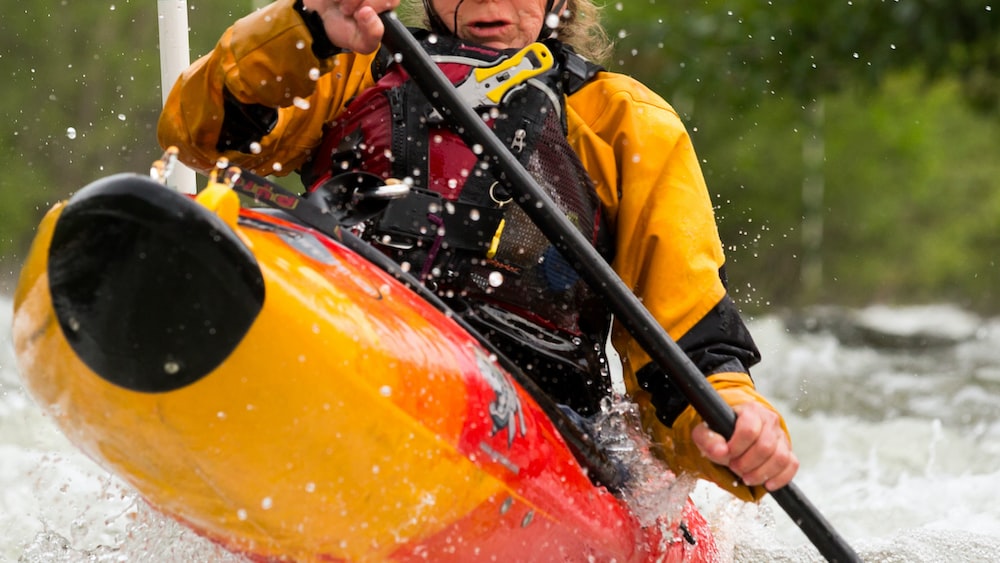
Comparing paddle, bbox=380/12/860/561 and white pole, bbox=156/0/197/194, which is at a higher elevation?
paddle, bbox=380/12/860/561

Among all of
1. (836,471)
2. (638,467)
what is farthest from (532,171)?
(836,471)

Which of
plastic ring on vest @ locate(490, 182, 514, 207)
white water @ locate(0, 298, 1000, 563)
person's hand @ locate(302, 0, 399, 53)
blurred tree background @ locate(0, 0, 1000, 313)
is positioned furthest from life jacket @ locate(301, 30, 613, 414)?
blurred tree background @ locate(0, 0, 1000, 313)

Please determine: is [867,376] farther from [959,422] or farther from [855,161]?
[855,161]

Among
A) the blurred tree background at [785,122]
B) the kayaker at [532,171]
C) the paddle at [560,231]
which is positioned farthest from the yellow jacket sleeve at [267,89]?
the blurred tree background at [785,122]

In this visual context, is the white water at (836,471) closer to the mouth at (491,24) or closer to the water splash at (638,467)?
the water splash at (638,467)

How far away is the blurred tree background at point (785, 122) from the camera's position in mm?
7801

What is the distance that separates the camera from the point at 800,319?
307 inches

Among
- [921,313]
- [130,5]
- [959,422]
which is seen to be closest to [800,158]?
[921,313]

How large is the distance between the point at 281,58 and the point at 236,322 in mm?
612

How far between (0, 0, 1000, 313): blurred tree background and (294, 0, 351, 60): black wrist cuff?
582cm

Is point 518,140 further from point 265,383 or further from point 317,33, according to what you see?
point 265,383

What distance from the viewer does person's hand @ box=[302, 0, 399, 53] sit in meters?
1.60

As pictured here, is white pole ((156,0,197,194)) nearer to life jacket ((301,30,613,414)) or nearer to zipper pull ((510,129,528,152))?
life jacket ((301,30,613,414))

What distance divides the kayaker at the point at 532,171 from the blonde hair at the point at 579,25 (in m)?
0.28
